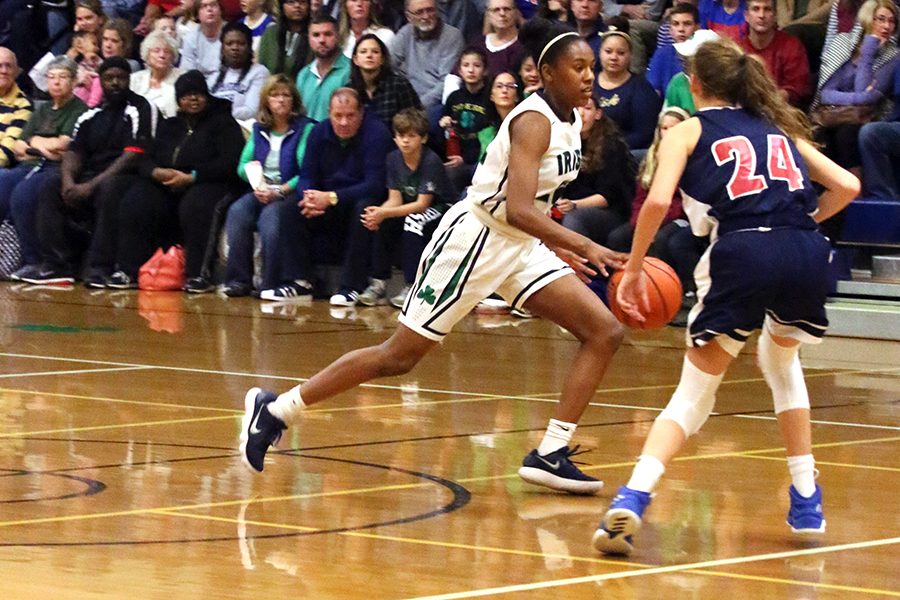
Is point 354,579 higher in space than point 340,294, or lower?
higher

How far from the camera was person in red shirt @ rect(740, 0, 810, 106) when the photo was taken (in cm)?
1330

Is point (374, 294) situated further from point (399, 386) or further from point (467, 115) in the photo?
point (399, 386)

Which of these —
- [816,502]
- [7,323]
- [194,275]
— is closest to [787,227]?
[816,502]

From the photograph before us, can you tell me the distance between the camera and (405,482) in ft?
21.0

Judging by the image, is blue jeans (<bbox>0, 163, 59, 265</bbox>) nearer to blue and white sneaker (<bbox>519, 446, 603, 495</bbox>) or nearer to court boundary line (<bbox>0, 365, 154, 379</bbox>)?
court boundary line (<bbox>0, 365, 154, 379</bbox>)

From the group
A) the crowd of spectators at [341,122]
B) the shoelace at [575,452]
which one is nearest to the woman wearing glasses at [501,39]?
the crowd of spectators at [341,122]

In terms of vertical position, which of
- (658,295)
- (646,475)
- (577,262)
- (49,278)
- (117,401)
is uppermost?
(577,262)

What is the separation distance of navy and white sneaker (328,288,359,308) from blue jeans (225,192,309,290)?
0.53 metres

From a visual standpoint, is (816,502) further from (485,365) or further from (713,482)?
(485,365)

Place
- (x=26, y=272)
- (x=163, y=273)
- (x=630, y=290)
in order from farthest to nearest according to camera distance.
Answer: (x=26, y=272), (x=163, y=273), (x=630, y=290)

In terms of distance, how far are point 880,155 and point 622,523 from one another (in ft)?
27.4

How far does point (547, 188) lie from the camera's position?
6.46 metres

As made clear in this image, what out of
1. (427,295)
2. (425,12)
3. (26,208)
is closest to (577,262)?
(427,295)

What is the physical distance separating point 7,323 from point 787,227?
25.4 ft
